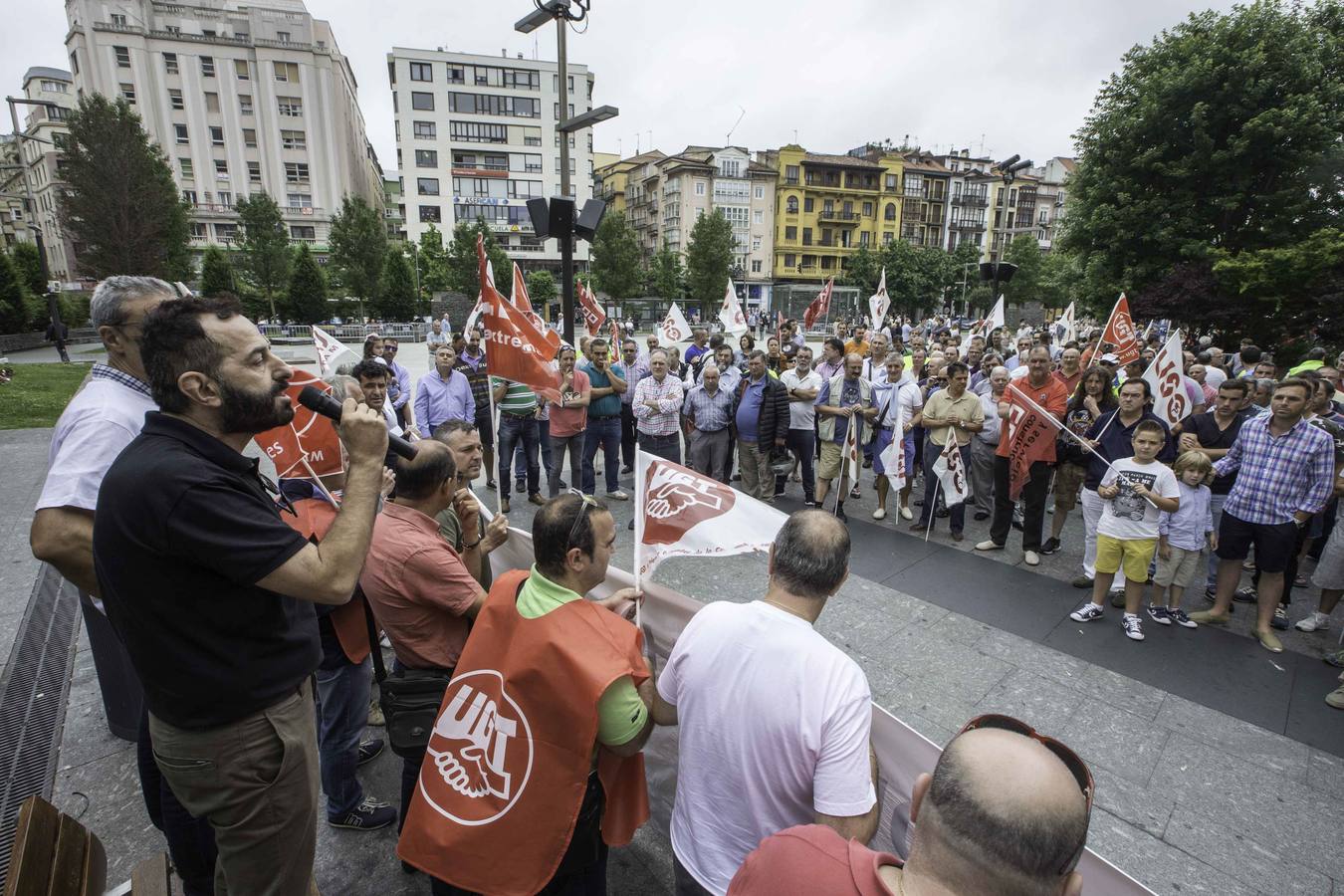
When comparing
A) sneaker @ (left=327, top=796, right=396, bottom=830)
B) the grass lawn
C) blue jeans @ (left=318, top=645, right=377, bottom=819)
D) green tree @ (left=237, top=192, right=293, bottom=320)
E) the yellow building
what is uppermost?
the yellow building

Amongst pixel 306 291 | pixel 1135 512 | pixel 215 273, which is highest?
pixel 215 273

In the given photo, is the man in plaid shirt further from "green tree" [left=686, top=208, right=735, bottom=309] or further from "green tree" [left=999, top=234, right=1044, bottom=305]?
"green tree" [left=999, top=234, right=1044, bottom=305]

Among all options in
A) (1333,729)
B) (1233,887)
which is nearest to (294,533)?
(1233,887)

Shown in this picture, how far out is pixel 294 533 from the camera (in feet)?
5.70

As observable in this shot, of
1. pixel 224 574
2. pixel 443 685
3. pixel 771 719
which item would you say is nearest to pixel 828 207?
pixel 443 685

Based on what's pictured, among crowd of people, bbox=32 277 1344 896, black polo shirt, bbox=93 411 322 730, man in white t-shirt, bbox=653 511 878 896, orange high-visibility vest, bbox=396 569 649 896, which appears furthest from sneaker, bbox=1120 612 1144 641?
black polo shirt, bbox=93 411 322 730

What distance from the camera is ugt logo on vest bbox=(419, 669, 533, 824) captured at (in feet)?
6.35

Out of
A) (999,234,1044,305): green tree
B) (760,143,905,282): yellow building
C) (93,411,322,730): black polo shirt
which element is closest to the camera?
(93,411,322,730): black polo shirt

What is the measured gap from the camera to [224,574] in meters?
1.66

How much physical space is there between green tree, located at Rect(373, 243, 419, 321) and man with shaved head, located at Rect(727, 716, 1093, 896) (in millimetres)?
45243

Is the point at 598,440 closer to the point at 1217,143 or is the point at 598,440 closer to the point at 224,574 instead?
the point at 224,574

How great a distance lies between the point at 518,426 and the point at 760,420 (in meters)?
3.00

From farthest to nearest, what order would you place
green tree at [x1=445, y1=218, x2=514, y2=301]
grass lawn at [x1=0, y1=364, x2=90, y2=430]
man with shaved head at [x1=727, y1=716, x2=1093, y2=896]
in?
green tree at [x1=445, y1=218, x2=514, y2=301], grass lawn at [x1=0, y1=364, x2=90, y2=430], man with shaved head at [x1=727, y1=716, x2=1093, y2=896]

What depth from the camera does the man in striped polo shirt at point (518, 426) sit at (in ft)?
25.1
